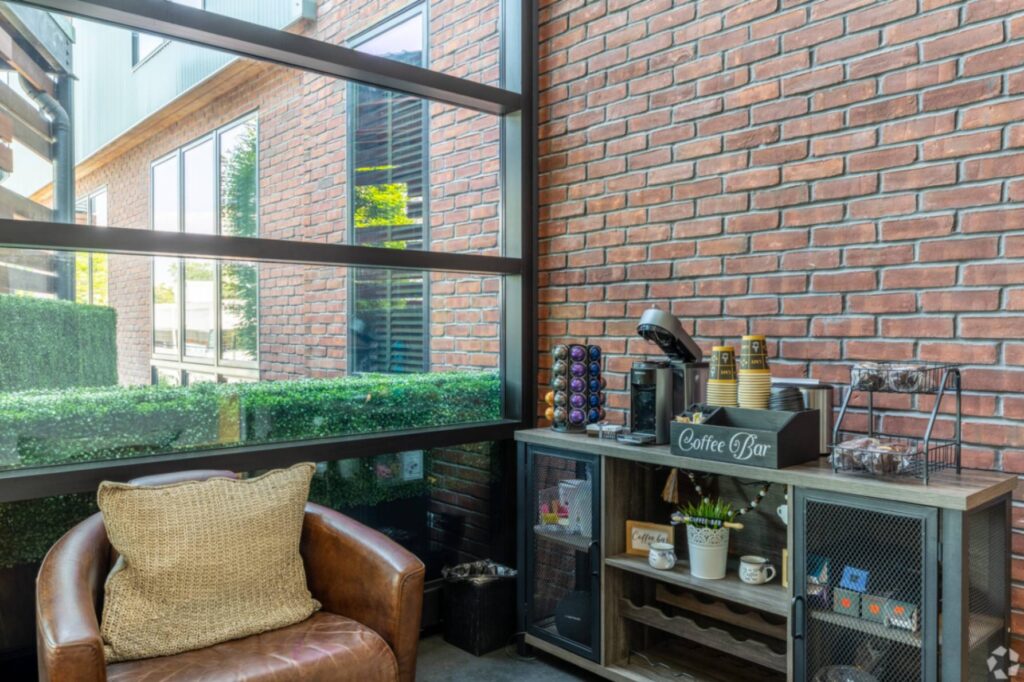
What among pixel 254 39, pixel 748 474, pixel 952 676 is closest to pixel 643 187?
pixel 748 474

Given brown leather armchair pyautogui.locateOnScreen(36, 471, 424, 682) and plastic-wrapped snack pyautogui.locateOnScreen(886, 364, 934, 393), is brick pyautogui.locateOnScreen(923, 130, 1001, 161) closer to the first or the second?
plastic-wrapped snack pyautogui.locateOnScreen(886, 364, 934, 393)

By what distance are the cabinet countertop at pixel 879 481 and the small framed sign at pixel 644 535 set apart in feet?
0.90

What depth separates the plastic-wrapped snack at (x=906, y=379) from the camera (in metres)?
1.97

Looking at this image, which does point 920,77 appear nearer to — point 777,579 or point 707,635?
point 777,579

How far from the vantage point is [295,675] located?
1.80 m

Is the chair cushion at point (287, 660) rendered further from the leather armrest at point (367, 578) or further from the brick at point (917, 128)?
the brick at point (917, 128)

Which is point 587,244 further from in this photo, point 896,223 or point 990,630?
point 990,630

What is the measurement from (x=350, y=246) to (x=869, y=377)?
1819 mm

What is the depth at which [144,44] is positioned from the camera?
7.88 feet

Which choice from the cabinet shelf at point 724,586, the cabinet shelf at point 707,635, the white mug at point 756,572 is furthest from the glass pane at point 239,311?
the white mug at point 756,572

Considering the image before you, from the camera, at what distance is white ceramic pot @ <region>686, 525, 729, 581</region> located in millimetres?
2312

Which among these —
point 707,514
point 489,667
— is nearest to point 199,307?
point 489,667

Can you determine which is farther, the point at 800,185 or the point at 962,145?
the point at 800,185

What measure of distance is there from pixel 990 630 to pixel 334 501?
82.5 inches
